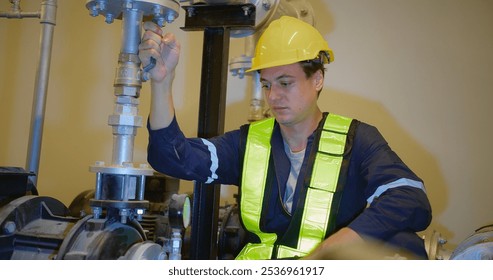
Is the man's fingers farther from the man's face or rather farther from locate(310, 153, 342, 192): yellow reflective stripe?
locate(310, 153, 342, 192): yellow reflective stripe

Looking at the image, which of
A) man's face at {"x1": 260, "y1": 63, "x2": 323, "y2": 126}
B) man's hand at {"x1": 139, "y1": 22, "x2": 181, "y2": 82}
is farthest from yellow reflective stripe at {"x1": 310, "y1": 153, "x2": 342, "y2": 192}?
man's hand at {"x1": 139, "y1": 22, "x2": 181, "y2": 82}

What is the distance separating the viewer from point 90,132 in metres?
2.68

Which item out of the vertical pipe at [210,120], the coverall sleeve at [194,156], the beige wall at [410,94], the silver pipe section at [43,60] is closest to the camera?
the coverall sleeve at [194,156]


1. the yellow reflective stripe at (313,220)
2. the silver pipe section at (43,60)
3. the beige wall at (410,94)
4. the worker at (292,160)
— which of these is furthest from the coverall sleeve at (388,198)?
the silver pipe section at (43,60)

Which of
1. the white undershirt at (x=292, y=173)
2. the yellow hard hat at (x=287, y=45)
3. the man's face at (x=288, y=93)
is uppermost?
the yellow hard hat at (x=287, y=45)

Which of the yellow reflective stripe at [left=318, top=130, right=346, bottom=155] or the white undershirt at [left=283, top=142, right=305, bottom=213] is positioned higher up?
the yellow reflective stripe at [left=318, top=130, right=346, bottom=155]

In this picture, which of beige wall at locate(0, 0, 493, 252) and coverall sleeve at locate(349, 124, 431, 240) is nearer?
coverall sleeve at locate(349, 124, 431, 240)

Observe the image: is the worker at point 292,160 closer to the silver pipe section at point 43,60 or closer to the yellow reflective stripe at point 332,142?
the yellow reflective stripe at point 332,142

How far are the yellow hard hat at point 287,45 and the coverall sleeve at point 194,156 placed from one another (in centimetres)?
24

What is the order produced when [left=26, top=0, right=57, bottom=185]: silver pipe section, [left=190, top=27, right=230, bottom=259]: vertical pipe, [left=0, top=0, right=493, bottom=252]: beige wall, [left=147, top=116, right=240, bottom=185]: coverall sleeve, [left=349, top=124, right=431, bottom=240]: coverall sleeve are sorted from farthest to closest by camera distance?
[left=0, top=0, right=493, bottom=252]: beige wall, [left=26, top=0, right=57, bottom=185]: silver pipe section, [left=190, top=27, right=230, bottom=259]: vertical pipe, [left=147, top=116, right=240, bottom=185]: coverall sleeve, [left=349, top=124, right=431, bottom=240]: coverall sleeve

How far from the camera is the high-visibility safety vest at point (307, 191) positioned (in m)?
1.23

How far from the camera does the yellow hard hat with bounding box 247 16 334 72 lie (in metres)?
1.33
